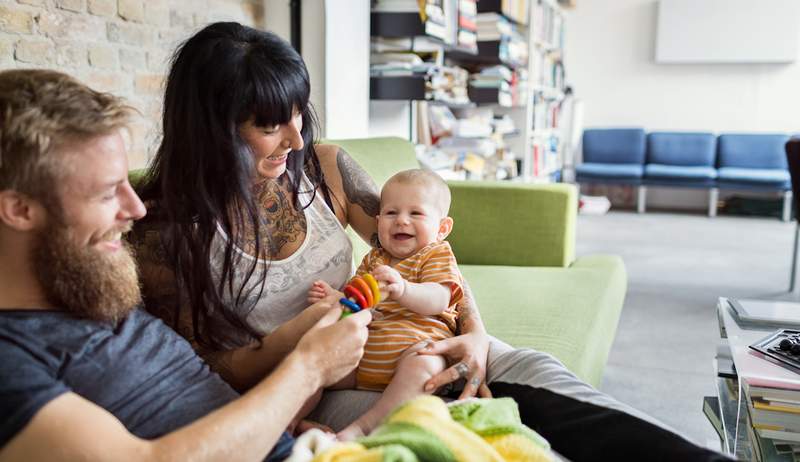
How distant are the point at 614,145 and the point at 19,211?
6.96 meters

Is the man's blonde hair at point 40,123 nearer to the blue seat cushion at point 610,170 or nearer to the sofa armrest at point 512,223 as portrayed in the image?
the sofa armrest at point 512,223

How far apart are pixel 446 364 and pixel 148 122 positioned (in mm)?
1311

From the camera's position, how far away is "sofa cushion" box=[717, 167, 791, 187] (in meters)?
6.23

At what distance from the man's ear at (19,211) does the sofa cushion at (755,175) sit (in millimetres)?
6551

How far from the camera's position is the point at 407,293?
1.28 m

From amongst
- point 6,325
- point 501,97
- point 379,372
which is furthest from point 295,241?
point 501,97

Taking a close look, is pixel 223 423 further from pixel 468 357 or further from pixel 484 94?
pixel 484 94

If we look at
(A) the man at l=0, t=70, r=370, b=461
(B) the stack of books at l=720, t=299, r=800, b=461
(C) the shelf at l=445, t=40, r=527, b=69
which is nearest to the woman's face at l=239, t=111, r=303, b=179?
(A) the man at l=0, t=70, r=370, b=461

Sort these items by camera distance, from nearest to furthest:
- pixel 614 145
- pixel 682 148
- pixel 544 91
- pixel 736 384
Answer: pixel 736 384, pixel 544 91, pixel 682 148, pixel 614 145

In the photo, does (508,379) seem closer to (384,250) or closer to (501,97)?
(384,250)

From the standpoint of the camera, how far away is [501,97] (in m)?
4.42

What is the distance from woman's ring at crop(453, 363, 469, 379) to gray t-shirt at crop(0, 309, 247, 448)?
0.40 m

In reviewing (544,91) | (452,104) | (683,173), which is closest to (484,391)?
(452,104)

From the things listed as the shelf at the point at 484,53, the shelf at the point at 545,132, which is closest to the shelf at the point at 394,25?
the shelf at the point at 484,53
